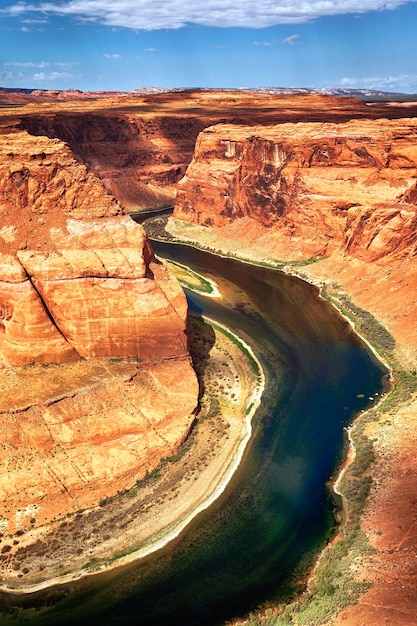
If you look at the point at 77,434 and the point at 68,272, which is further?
the point at 68,272

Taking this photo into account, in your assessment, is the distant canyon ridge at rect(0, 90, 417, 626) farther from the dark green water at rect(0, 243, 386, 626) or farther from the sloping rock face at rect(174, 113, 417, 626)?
the dark green water at rect(0, 243, 386, 626)

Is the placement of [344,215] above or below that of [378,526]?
above

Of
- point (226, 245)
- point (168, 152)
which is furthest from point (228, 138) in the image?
point (168, 152)

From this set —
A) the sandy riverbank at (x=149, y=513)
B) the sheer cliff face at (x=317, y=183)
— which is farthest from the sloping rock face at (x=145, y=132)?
the sandy riverbank at (x=149, y=513)

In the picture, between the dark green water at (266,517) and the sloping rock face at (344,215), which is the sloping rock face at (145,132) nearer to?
the sloping rock face at (344,215)

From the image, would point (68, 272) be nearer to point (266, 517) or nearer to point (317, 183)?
point (266, 517)

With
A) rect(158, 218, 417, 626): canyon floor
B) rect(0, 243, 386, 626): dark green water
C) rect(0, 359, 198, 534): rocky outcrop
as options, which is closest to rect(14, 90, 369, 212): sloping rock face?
Answer: rect(0, 243, 386, 626): dark green water

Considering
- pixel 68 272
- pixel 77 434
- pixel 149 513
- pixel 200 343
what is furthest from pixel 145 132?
pixel 149 513
